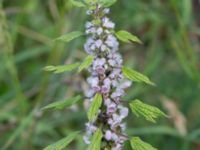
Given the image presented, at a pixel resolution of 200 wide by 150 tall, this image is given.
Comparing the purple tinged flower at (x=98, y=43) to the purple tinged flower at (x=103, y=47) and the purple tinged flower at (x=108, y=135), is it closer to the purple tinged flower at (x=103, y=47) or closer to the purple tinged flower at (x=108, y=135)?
the purple tinged flower at (x=103, y=47)

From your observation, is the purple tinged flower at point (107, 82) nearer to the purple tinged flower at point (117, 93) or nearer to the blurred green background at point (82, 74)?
the purple tinged flower at point (117, 93)

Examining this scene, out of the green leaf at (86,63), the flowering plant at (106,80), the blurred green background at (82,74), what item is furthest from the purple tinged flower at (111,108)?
the blurred green background at (82,74)

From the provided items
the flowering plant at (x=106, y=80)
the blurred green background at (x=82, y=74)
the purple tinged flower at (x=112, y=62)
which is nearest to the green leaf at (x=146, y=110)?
the flowering plant at (x=106, y=80)

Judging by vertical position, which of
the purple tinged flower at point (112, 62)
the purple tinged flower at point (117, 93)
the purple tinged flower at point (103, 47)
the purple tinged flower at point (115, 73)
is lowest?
the purple tinged flower at point (117, 93)

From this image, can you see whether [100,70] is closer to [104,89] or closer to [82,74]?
[104,89]

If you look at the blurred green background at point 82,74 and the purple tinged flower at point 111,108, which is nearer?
the purple tinged flower at point 111,108

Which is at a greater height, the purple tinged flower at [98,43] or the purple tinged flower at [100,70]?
the purple tinged flower at [98,43]
